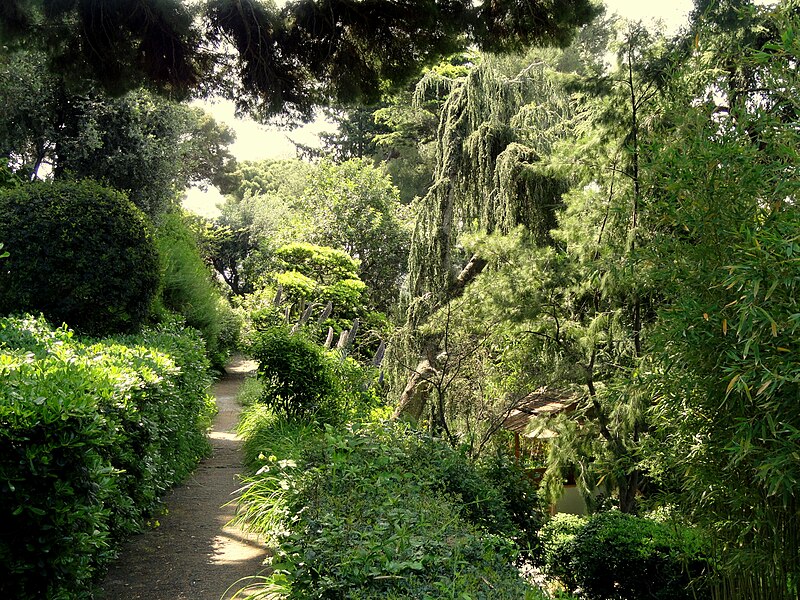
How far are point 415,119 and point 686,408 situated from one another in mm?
12792

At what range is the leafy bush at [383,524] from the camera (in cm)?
289

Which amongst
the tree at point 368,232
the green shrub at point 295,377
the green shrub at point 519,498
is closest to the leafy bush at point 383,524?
the green shrub at point 519,498

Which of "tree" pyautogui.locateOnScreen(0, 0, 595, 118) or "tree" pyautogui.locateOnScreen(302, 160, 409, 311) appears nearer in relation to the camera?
"tree" pyautogui.locateOnScreen(0, 0, 595, 118)

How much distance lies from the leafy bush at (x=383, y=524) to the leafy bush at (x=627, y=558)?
1582mm

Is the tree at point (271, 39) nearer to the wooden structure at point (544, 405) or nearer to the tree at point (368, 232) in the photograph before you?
the wooden structure at point (544, 405)

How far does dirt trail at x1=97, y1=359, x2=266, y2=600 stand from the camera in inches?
165

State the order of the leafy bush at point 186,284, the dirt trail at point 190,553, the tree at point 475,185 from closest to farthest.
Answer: the dirt trail at point 190,553, the tree at point 475,185, the leafy bush at point 186,284

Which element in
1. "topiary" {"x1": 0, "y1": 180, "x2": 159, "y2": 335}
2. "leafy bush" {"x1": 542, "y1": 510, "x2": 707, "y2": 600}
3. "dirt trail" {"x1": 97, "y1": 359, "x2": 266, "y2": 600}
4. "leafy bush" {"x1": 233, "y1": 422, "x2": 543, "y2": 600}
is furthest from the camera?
"topiary" {"x1": 0, "y1": 180, "x2": 159, "y2": 335}

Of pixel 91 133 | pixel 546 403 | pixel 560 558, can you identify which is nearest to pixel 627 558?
pixel 560 558

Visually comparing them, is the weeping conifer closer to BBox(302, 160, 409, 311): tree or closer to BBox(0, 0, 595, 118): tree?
BBox(0, 0, 595, 118): tree

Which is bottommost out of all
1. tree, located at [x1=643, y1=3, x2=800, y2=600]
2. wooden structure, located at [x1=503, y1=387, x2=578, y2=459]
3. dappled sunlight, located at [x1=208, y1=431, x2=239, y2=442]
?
dappled sunlight, located at [x1=208, y1=431, x2=239, y2=442]

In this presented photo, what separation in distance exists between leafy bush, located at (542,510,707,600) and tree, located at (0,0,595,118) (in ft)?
14.0

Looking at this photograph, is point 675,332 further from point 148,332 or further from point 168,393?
point 148,332

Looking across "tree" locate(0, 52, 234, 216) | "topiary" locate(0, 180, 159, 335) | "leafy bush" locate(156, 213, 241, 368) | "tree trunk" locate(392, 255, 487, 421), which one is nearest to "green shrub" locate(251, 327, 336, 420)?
"tree trunk" locate(392, 255, 487, 421)
